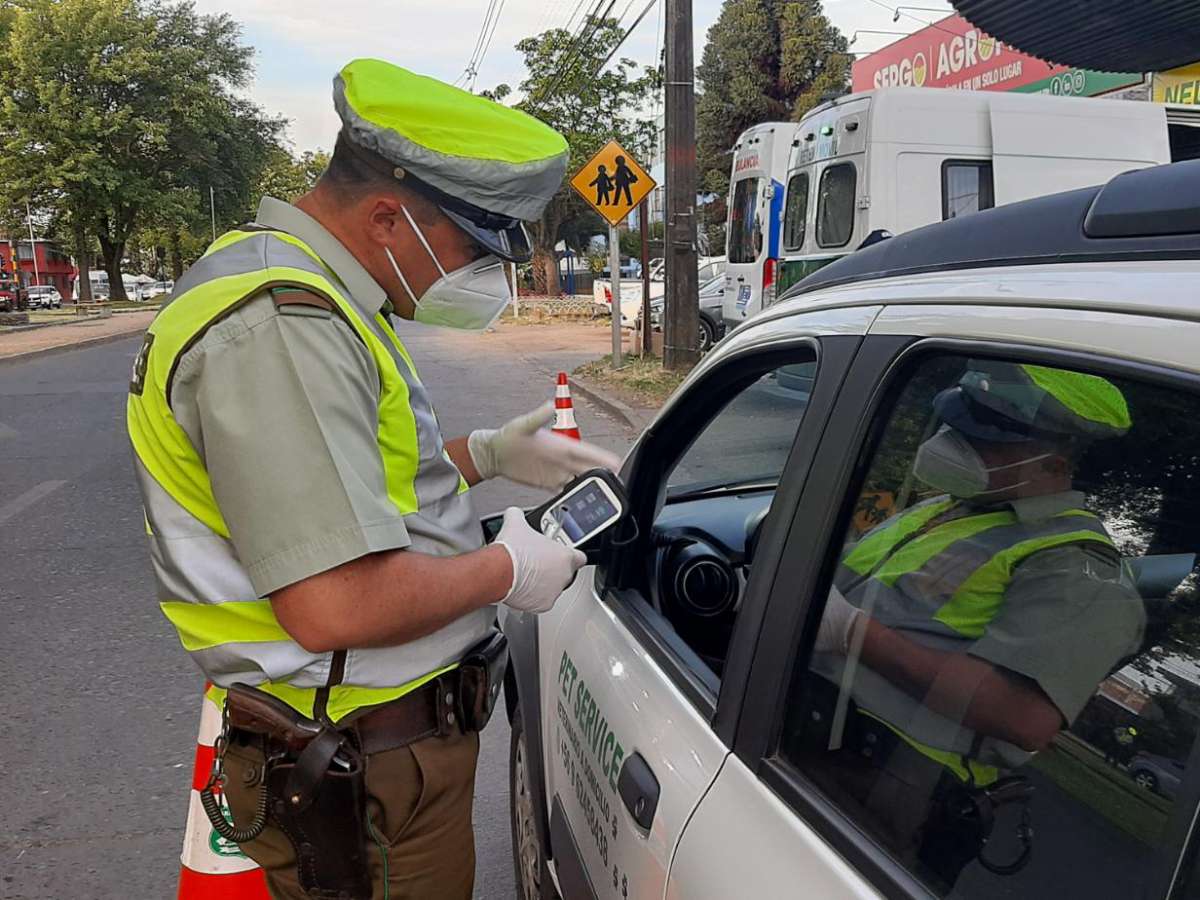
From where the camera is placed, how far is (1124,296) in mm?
915

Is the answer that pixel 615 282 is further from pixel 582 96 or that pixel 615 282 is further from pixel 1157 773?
pixel 582 96

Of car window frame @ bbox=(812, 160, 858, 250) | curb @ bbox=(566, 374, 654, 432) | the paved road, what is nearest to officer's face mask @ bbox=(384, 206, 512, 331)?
the paved road

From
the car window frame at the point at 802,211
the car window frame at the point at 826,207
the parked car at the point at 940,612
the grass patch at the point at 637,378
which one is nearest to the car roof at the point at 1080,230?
the parked car at the point at 940,612

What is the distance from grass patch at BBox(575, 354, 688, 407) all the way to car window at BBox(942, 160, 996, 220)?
11.0 ft

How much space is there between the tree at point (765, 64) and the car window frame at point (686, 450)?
3218 centimetres

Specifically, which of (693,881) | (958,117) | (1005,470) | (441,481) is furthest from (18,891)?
(958,117)

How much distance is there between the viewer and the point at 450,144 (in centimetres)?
152

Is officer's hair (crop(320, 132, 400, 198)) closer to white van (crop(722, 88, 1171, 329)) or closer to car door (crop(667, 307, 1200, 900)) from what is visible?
car door (crop(667, 307, 1200, 900))

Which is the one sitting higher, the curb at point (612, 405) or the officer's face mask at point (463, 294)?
the officer's face mask at point (463, 294)

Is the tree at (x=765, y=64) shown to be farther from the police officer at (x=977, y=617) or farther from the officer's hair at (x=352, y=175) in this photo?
the police officer at (x=977, y=617)

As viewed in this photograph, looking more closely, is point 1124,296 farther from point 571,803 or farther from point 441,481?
point 571,803

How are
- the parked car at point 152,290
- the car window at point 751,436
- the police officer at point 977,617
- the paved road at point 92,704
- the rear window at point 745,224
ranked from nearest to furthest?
the police officer at point 977,617 < the car window at point 751,436 < the paved road at point 92,704 < the rear window at point 745,224 < the parked car at point 152,290

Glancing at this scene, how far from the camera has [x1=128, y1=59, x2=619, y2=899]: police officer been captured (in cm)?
132

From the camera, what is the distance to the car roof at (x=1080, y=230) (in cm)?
92
